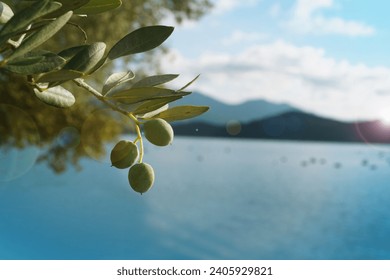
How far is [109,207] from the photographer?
2359 cm

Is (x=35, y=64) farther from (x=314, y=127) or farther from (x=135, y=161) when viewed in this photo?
(x=314, y=127)

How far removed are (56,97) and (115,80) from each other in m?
0.07

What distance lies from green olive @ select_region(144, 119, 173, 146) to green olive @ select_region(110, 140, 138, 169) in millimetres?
40

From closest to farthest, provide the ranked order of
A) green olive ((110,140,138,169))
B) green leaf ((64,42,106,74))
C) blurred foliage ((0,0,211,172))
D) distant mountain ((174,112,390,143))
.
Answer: green leaf ((64,42,106,74)), green olive ((110,140,138,169)), blurred foliage ((0,0,211,172)), distant mountain ((174,112,390,143))

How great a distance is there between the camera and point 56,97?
65 centimetres

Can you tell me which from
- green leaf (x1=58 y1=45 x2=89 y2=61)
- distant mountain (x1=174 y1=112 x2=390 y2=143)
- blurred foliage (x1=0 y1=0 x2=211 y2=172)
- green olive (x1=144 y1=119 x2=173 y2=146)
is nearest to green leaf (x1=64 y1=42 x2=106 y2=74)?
green leaf (x1=58 y1=45 x2=89 y2=61)

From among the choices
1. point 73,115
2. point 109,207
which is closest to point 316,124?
point 109,207

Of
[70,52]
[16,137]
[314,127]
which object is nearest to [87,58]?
[70,52]

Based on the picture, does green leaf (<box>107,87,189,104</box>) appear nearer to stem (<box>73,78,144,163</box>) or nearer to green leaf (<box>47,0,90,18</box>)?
stem (<box>73,78,144,163</box>)

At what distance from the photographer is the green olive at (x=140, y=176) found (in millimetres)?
707

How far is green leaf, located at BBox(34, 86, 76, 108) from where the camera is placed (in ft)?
2.10

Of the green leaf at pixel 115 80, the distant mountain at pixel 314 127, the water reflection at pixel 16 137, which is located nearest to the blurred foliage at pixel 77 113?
the water reflection at pixel 16 137

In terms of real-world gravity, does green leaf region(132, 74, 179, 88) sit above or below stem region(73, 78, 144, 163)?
above

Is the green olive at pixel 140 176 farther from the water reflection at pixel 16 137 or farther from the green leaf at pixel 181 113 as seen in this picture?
the water reflection at pixel 16 137
